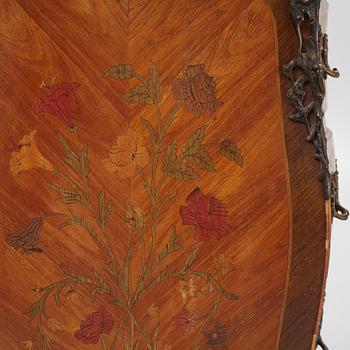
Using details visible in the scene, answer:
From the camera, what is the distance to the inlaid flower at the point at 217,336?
191 centimetres

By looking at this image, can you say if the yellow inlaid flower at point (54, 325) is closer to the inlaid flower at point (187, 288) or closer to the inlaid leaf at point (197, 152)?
the inlaid flower at point (187, 288)

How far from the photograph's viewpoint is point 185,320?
74.9 inches

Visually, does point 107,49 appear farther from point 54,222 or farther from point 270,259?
point 270,259

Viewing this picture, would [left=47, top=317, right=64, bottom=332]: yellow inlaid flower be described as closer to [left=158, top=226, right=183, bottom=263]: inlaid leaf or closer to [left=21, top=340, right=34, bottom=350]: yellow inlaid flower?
[left=21, top=340, right=34, bottom=350]: yellow inlaid flower

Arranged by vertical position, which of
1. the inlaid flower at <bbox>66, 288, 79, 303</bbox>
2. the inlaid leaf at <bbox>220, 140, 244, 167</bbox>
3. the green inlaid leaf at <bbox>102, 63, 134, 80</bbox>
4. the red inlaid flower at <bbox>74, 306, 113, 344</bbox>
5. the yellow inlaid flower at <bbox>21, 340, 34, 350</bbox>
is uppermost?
the green inlaid leaf at <bbox>102, 63, 134, 80</bbox>

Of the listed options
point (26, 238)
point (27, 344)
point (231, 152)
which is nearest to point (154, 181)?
point (231, 152)

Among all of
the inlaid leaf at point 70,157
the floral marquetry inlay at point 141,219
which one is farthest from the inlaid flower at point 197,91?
the inlaid leaf at point 70,157

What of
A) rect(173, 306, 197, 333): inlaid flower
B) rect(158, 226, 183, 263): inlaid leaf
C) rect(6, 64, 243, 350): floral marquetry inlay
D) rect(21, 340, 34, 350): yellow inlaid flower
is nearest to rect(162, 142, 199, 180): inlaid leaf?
rect(6, 64, 243, 350): floral marquetry inlay

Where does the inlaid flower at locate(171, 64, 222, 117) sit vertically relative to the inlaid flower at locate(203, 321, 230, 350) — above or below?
above

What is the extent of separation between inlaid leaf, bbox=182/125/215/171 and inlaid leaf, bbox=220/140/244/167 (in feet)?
0.09

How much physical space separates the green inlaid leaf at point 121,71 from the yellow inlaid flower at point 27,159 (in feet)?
0.59

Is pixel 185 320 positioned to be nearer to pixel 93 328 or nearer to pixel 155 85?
pixel 93 328

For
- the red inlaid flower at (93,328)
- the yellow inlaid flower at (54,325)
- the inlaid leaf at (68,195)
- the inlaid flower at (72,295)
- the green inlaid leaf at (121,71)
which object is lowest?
the yellow inlaid flower at (54,325)

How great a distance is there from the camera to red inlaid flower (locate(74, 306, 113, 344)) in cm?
190
